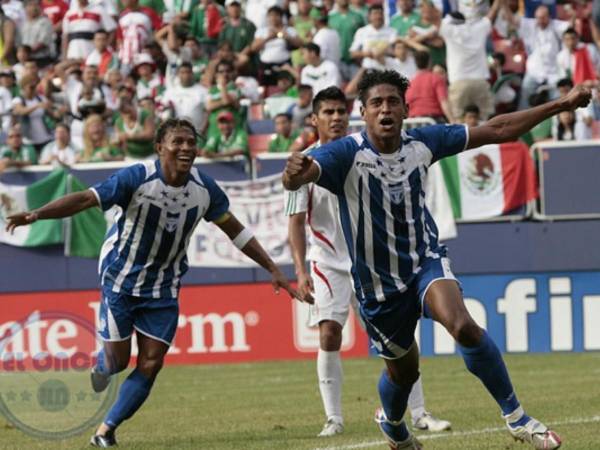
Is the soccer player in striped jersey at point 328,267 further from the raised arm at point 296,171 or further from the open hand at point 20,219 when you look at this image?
the raised arm at point 296,171

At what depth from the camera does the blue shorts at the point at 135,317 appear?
10.7m

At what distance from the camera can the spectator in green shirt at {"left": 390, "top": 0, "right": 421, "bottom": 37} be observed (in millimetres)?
21953

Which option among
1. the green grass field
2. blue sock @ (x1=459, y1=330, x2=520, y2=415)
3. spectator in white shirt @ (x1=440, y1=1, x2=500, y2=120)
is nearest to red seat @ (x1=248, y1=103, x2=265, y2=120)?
spectator in white shirt @ (x1=440, y1=1, x2=500, y2=120)

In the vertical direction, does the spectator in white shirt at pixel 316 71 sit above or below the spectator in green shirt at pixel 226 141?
above

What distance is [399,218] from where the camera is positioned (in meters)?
8.57

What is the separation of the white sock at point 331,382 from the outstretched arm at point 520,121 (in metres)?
3.16

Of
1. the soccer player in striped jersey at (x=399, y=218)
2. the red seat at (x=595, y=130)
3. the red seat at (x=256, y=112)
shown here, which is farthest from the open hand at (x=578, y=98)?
the red seat at (x=256, y=112)

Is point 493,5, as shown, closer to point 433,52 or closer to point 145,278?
point 433,52

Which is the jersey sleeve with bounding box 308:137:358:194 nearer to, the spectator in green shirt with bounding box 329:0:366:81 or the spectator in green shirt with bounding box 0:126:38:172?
the spectator in green shirt with bounding box 0:126:38:172

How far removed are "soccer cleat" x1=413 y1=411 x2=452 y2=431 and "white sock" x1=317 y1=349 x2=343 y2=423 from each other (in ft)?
1.92

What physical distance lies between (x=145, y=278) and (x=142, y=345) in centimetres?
Result: 48

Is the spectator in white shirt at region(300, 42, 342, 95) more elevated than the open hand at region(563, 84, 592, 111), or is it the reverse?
the spectator in white shirt at region(300, 42, 342, 95)

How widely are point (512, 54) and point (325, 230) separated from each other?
11.2m

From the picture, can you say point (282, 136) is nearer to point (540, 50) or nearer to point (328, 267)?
point (540, 50)
